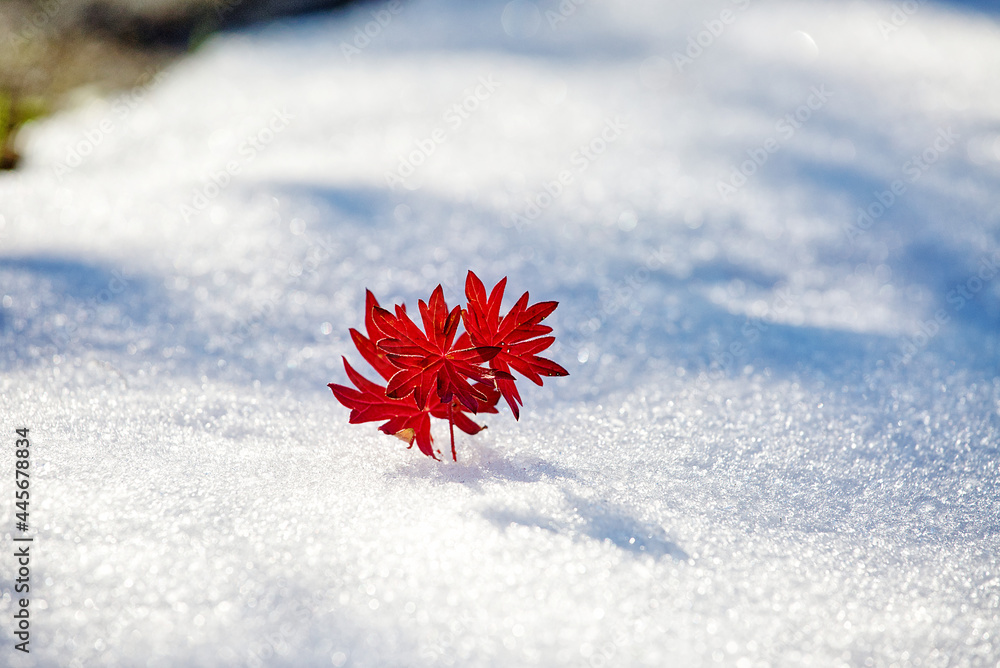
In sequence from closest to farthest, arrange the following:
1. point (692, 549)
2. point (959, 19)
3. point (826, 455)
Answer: point (692, 549) < point (826, 455) < point (959, 19)

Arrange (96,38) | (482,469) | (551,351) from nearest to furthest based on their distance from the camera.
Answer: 1. (482,469)
2. (551,351)
3. (96,38)

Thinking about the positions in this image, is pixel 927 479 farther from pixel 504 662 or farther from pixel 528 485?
pixel 504 662

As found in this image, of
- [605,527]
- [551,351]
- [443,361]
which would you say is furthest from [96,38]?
[605,527]

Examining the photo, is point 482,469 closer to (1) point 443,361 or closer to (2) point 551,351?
(1) point 443,361

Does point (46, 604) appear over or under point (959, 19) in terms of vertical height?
under

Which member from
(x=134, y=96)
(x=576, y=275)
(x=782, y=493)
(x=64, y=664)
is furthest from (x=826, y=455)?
(x=134, y=96)

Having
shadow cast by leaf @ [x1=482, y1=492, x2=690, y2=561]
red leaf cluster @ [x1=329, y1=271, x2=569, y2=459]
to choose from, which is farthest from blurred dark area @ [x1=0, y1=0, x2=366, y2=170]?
shadow cast by leaf @ [x1=482, y1=492, x2=690, y2=561]

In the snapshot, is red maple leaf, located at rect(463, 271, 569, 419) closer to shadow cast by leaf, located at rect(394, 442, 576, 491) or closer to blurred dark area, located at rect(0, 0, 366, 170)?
shadow cast by leaf, located at rect(394, 442, 576, 491)
